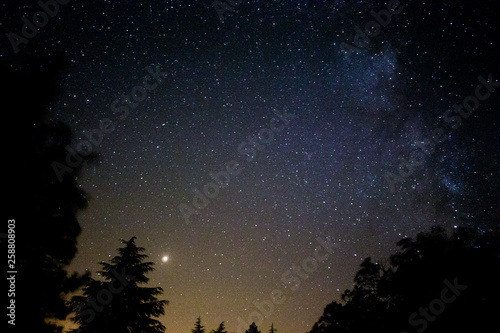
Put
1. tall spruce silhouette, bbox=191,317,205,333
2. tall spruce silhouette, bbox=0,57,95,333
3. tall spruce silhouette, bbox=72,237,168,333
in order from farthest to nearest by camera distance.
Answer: tall spruce silhouette, bbox=191,317,205,333
tall spruce silhouette, bbox=72,237,168,333
tall spruce silhouette, bbox=0,57,95,333

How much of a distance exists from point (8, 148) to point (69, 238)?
3200mm

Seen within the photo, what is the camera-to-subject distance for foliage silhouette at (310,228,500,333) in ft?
34.3

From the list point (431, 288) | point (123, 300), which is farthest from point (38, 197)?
point (431, 288)

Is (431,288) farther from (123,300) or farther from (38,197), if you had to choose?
(38,197)

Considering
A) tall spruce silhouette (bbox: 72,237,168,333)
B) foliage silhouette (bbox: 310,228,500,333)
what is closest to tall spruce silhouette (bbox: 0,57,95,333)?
tall spruce silhouette (bbox: 72,237,168,333)

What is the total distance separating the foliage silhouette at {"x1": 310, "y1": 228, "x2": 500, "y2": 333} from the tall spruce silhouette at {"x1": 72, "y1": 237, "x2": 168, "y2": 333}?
35.0 feet

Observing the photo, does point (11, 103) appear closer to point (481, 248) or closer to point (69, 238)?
point (69, 238)

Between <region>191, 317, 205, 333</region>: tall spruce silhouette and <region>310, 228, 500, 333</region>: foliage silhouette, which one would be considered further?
<region>191, 317, 205, 333</region>: tall spruce silhouette

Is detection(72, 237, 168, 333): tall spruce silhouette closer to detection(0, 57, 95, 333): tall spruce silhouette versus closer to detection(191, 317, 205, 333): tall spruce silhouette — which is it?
detection(0, 57, 95, 333): tall spruce silhouette

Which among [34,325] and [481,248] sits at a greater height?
[34,325]

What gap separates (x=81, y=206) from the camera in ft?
28.7

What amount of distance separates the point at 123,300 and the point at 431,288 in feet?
43.1

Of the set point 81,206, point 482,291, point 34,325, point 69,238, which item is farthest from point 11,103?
point 482,291

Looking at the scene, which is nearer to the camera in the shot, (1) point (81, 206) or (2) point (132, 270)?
(1) point (81, 206)
